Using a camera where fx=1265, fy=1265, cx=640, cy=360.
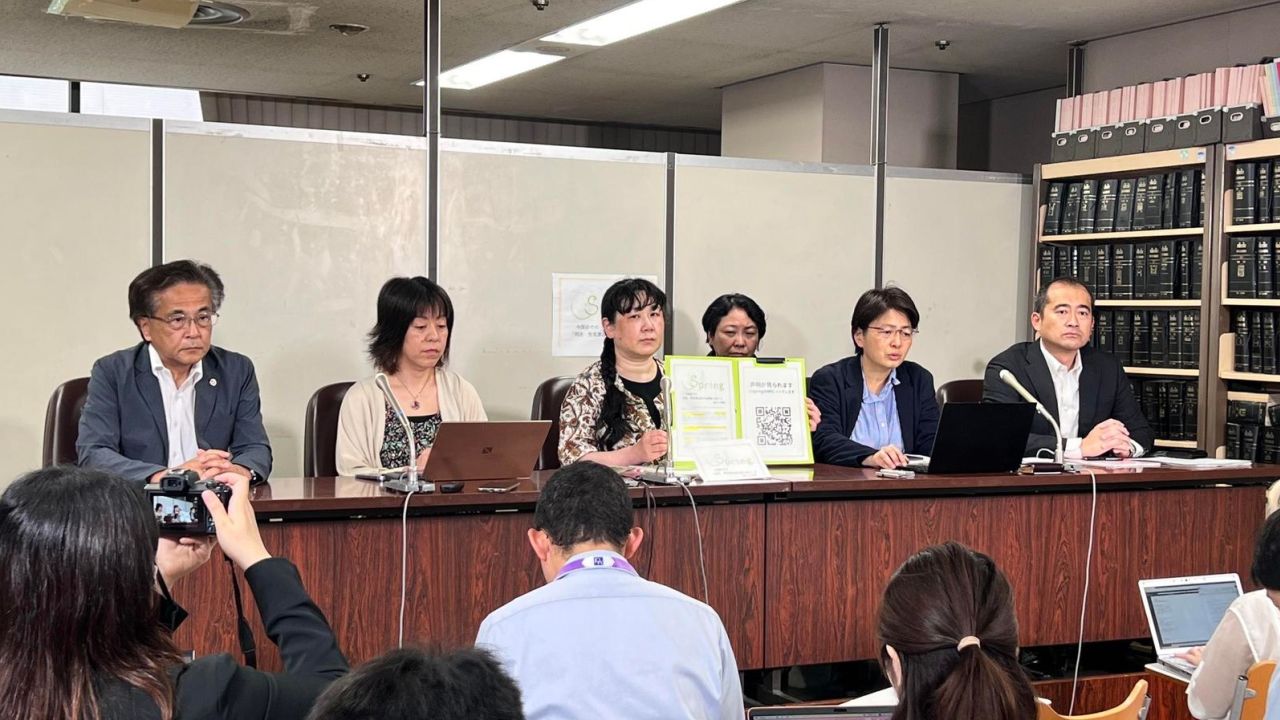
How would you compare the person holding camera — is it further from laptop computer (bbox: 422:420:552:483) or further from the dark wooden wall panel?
the dark wooden wall panel

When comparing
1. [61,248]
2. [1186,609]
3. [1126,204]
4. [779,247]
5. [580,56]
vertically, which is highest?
[580,56]

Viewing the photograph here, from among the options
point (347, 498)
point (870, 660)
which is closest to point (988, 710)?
point (347, 498)

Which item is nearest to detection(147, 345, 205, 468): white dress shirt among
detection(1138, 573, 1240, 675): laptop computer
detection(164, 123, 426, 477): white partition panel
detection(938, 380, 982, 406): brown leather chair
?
detection(164, 123, 426, 477): white partition panel

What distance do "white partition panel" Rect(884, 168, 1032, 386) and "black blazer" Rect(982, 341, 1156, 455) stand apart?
1.34 m

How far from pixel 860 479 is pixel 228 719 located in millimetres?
2521

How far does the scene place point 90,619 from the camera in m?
1.30

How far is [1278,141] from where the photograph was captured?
17.0 feet

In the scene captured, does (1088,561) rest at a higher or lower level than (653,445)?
lower

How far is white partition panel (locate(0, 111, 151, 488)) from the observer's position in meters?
4.50

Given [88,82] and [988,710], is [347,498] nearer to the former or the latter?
[988,710]

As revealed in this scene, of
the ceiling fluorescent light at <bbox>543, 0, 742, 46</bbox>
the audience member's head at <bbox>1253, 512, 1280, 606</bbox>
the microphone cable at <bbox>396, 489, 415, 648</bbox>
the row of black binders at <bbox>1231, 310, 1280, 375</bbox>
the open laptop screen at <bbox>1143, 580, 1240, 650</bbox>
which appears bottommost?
the open laptop screen at <bbox>1143, 580, 1240, 650</bbox>

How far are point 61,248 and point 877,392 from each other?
117 inches

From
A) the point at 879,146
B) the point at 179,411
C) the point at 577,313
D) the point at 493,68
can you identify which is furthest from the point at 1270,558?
the point at 493,68

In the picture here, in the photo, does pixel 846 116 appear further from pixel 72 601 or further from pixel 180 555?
pixel 72 601
